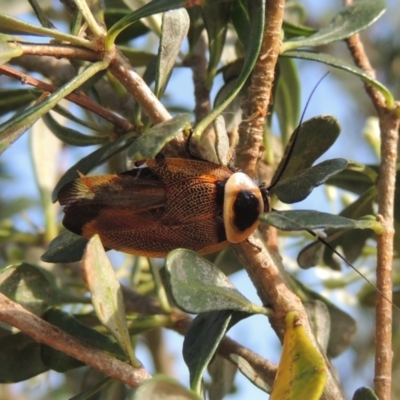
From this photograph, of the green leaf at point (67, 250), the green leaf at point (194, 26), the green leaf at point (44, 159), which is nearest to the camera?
the green leaf at point (67, 250)

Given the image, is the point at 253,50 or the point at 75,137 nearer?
the point at 253,50

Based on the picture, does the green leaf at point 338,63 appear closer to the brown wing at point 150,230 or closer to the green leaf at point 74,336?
the brown wing at point 150,230

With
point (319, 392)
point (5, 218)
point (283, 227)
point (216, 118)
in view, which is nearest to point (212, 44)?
point (216, 118)

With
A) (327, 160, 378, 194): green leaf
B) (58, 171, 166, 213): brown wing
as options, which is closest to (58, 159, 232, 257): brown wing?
(58, 171, 166, 213): brown wing

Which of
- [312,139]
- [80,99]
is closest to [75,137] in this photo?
[80,99]

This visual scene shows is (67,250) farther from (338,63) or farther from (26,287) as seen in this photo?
(338,63)

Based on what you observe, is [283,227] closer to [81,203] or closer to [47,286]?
[81,203]

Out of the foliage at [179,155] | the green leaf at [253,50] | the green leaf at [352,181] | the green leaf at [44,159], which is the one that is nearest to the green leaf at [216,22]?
the foliage at [179,155]
